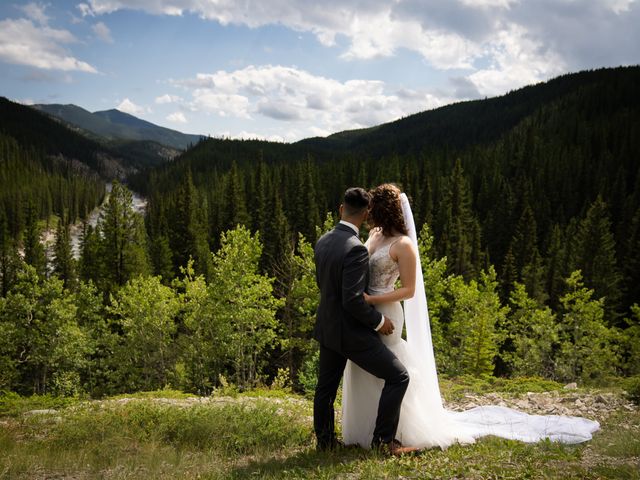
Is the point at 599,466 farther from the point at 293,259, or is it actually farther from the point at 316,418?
the point at 293,259

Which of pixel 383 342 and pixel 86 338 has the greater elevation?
pixel 383 342

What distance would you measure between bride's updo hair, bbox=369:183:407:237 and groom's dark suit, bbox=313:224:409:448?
468mm

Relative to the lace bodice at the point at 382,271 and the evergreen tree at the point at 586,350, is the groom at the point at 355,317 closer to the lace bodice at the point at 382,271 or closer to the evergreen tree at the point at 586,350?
the lace bodice at the point at 382,271

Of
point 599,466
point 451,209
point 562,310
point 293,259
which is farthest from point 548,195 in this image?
point 599,466

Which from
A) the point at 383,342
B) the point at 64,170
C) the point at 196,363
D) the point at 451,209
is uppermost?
the point at 64,170

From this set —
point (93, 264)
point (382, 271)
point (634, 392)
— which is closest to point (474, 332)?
point (634, 392)

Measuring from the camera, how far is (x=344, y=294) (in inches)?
197

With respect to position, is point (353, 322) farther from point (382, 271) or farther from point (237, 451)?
point (237, 451)

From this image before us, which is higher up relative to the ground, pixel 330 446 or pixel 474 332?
pixel 330 446

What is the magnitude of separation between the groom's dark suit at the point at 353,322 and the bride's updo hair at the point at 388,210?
0.47 m

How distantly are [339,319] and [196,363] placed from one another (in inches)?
986

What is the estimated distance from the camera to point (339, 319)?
5.25 m

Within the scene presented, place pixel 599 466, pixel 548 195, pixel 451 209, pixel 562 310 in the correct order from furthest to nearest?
pixel 548 195, pixel 451 209, pixel 562 310, pixel 599 466

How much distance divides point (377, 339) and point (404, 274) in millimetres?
812
